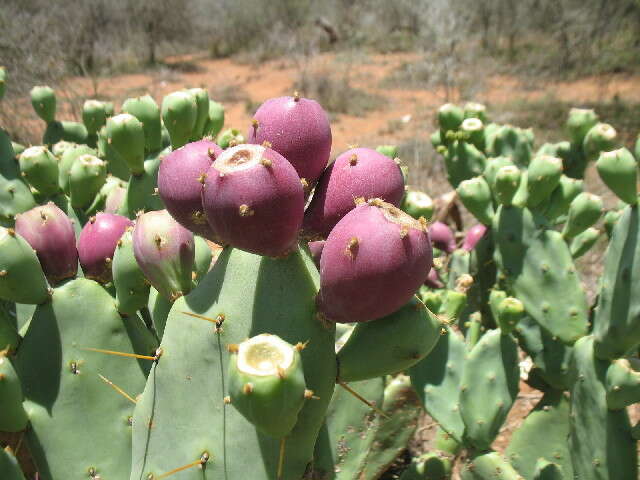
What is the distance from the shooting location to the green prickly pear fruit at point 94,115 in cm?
300

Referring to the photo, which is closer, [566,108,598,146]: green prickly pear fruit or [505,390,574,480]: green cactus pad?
[505,390,574,480]: green cactus pad

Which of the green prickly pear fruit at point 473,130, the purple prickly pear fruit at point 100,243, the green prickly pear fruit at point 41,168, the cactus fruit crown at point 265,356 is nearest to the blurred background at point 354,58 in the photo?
the green prickly pear fruit at point 473,130

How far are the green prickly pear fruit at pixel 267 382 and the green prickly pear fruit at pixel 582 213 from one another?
6.43ft

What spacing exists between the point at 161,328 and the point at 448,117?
1988 mm

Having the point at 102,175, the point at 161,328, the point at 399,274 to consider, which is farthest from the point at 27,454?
the point at 399,274

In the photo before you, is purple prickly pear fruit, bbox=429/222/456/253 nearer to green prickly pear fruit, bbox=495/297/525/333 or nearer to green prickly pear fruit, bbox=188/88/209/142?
green prickly pear fruit, bbox=495/297/525/333

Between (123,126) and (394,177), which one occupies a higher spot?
(394,177)

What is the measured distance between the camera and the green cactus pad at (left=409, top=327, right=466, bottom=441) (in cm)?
206

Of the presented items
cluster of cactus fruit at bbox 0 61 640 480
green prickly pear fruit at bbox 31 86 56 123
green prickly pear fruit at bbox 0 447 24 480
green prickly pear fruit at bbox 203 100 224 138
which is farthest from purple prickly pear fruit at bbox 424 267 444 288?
green prickly pear fruit at bbox 31 86 56 123

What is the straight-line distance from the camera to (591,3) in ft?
36.7

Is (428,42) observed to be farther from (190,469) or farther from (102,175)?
(190,469)

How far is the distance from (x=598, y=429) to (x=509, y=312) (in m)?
0.51

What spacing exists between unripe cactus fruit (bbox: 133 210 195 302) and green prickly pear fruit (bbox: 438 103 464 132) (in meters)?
2.02

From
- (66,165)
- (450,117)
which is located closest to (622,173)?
(450,117)
